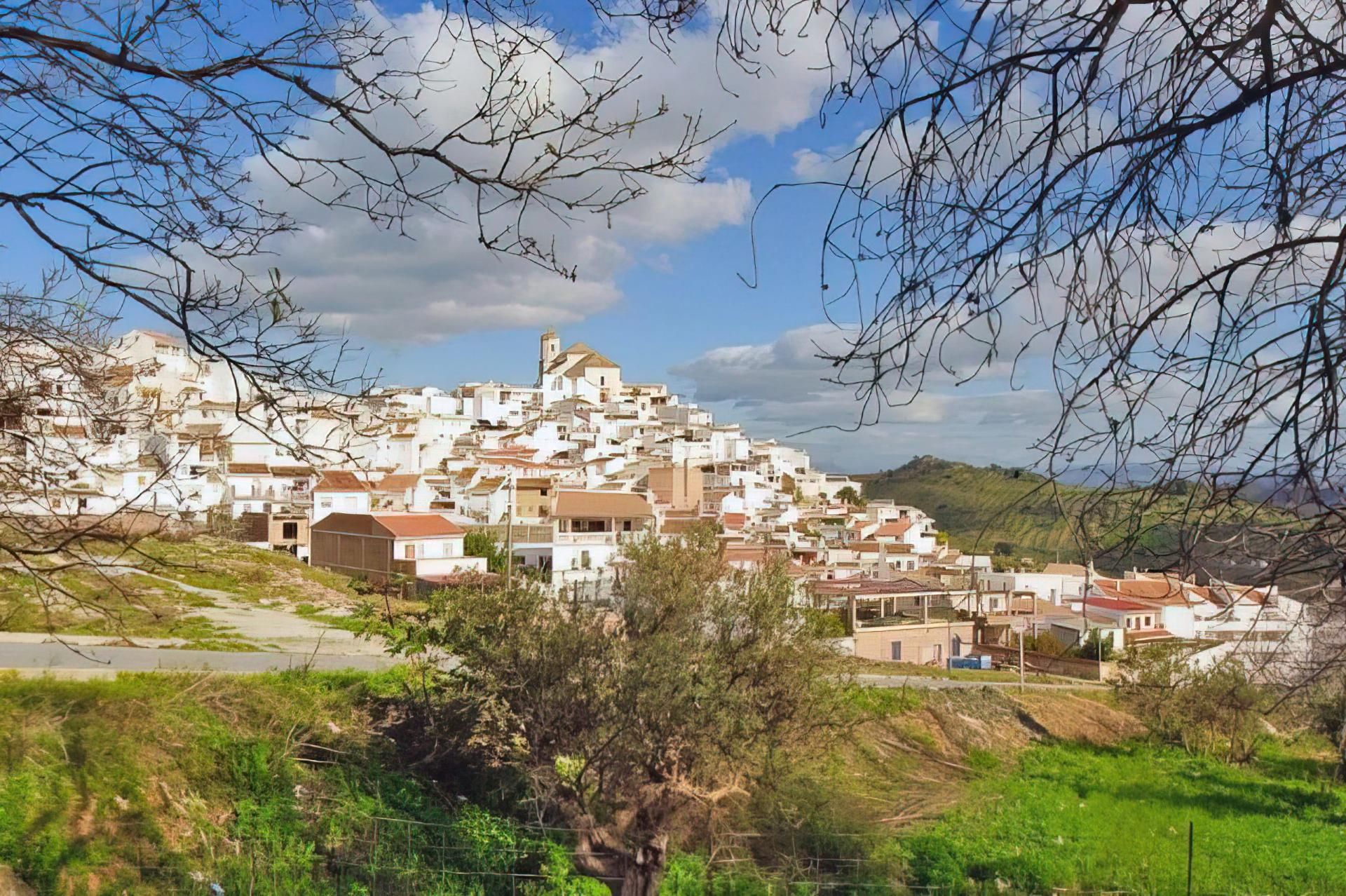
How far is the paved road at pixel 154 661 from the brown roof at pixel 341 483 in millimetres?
19441

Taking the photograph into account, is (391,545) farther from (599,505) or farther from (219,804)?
(219,804)

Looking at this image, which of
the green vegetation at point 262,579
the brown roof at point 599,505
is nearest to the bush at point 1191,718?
the green vegetation at point 262,579

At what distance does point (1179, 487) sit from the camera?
1.51 metres

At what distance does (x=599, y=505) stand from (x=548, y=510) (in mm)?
3866

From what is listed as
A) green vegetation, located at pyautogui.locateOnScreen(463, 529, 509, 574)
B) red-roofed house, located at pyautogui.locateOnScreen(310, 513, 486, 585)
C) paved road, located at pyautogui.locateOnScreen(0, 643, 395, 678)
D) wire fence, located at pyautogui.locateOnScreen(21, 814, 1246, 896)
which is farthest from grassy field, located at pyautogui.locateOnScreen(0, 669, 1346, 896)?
green vegetation, located at pyautogui.locateOnScreen(463, 529, 509, 574)

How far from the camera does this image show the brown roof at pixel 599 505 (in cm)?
2892

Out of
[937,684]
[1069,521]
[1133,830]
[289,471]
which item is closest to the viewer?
[1069,521]

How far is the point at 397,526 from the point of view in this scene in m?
25.1

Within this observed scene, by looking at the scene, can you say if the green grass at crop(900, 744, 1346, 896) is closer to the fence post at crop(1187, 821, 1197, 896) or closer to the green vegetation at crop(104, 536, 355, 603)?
the fence post at crop(1187, 821, 1197, 896)

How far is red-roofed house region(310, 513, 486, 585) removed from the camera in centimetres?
2394

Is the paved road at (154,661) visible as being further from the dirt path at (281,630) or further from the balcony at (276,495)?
the balcony at (276,495)

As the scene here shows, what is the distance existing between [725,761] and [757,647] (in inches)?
A: 45.4

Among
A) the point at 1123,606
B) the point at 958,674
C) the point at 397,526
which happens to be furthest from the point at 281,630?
the point at 1123,606

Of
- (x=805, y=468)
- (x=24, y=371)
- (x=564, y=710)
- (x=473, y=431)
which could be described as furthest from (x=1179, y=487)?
(x=805, y=468)
